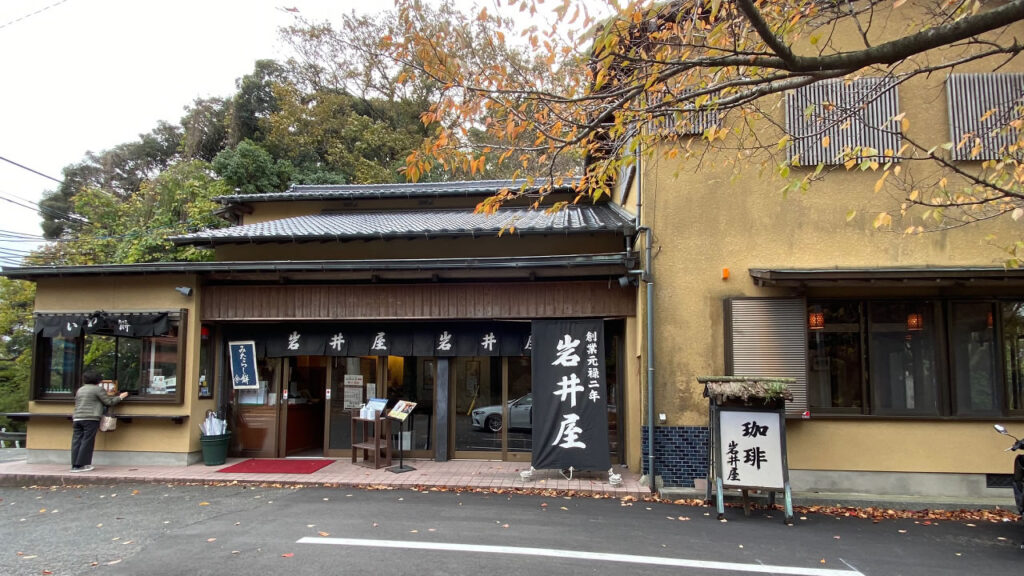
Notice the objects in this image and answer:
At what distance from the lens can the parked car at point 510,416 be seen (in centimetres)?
1086

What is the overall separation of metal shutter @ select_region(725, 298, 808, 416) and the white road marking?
10.7 feet

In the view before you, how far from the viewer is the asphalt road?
18.2 feet

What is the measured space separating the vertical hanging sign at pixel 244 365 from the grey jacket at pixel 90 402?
6.68 ft

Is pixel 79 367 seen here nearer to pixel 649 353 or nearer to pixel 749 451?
pixel 649 353

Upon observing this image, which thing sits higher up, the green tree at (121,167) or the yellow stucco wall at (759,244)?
the green tree at (121,167)

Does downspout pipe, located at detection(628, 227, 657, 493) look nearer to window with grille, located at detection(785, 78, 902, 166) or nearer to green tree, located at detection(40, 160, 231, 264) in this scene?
window with grille, located at detection(785, 78, 902, 166)

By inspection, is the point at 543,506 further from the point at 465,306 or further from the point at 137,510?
the point at 137,510

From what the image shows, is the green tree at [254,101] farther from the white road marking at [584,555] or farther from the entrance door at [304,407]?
the white road marking at [584,555]

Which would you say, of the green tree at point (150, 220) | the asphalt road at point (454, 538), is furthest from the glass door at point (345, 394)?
the green tree at point (150, 220)

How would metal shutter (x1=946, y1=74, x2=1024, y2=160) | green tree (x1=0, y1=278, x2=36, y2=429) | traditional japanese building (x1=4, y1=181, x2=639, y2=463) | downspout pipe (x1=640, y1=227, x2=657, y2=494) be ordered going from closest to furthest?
metal shutter (x1=946, y1=74, x2=1024, y2=160) → downspout pipe (x1=640, y1=227, x2=657, y2=494) → traditional japanese building (x1=4, y1=181, x2=639, y2=463) → green tree (x1=0, y1=278, x2=36, y2=429)

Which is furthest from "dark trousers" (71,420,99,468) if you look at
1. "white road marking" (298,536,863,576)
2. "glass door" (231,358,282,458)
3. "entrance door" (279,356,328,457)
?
"white road marking" (298,536,863,576)

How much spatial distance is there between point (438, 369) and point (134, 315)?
18.8ft

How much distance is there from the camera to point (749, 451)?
7605 mm

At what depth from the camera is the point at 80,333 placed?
10586mm
